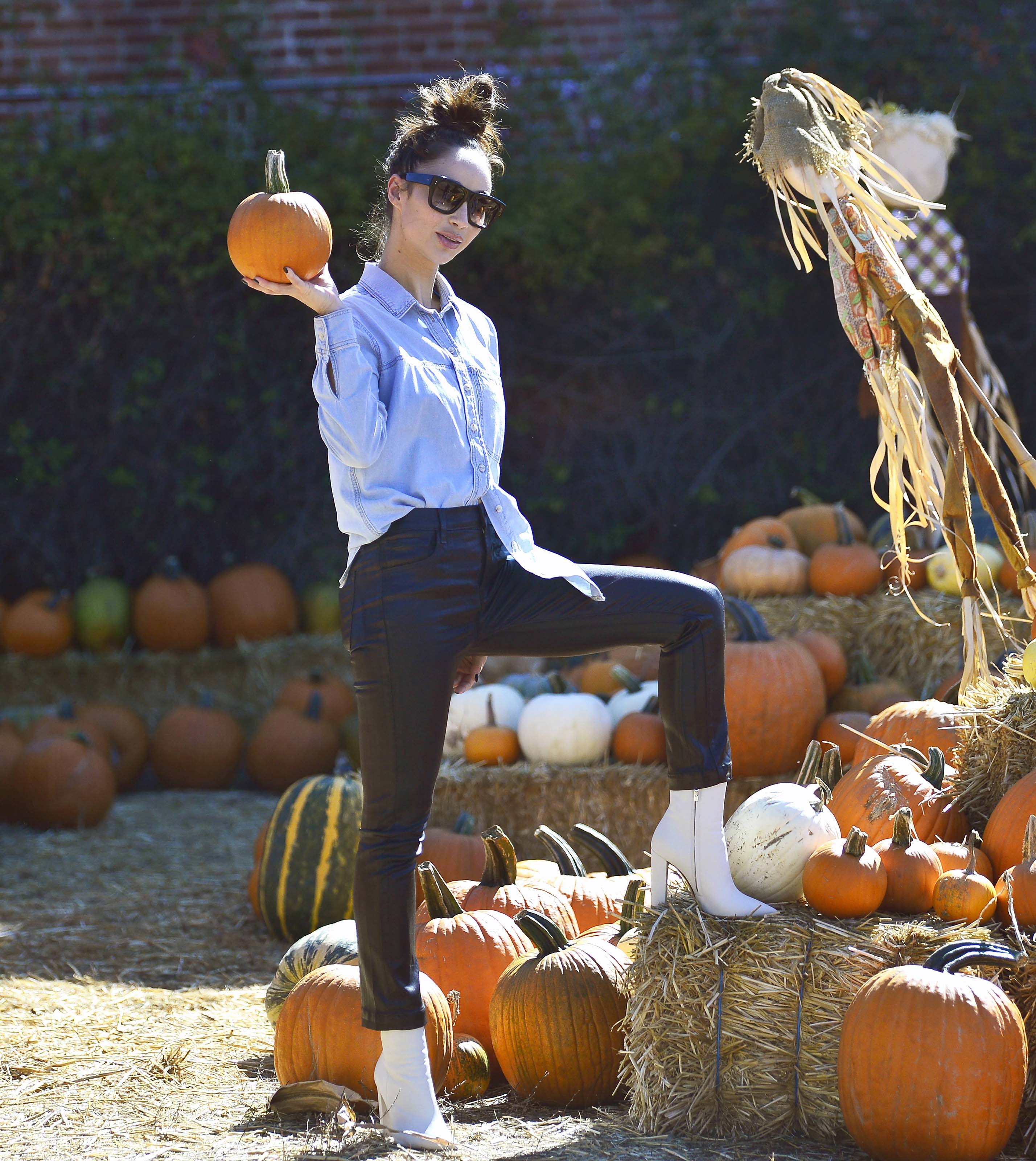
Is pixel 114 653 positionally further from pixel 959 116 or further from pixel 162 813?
pixel 959 116

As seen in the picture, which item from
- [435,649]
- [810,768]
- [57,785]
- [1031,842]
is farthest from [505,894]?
[57,785]

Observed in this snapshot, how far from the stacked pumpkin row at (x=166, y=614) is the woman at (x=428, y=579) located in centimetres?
420

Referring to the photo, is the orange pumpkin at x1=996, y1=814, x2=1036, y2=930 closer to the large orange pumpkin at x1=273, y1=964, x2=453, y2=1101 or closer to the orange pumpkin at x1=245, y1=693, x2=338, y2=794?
the large orange pumpkin at x1=273, y1=964, x2=453, y2=1101

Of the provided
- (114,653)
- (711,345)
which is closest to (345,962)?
(114,653)

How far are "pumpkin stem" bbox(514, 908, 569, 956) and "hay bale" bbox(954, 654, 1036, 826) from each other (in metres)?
0.91

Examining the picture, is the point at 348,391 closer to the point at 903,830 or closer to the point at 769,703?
the point at 903,830

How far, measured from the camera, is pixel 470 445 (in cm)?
229

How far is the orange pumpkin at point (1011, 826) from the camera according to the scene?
2.60m

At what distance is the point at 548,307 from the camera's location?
6.75m

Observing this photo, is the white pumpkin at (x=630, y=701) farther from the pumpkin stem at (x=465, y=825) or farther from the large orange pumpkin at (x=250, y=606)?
the large orange pumpkin at (x=250, y=606)

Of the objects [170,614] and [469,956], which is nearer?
[469,956]

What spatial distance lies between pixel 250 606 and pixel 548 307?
6.95ft

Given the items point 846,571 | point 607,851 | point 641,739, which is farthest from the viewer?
point 846,571

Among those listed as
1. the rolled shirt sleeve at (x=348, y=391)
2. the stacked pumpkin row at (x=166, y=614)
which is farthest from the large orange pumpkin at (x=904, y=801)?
the stacked pumpkin row at (x=166, y=614)
